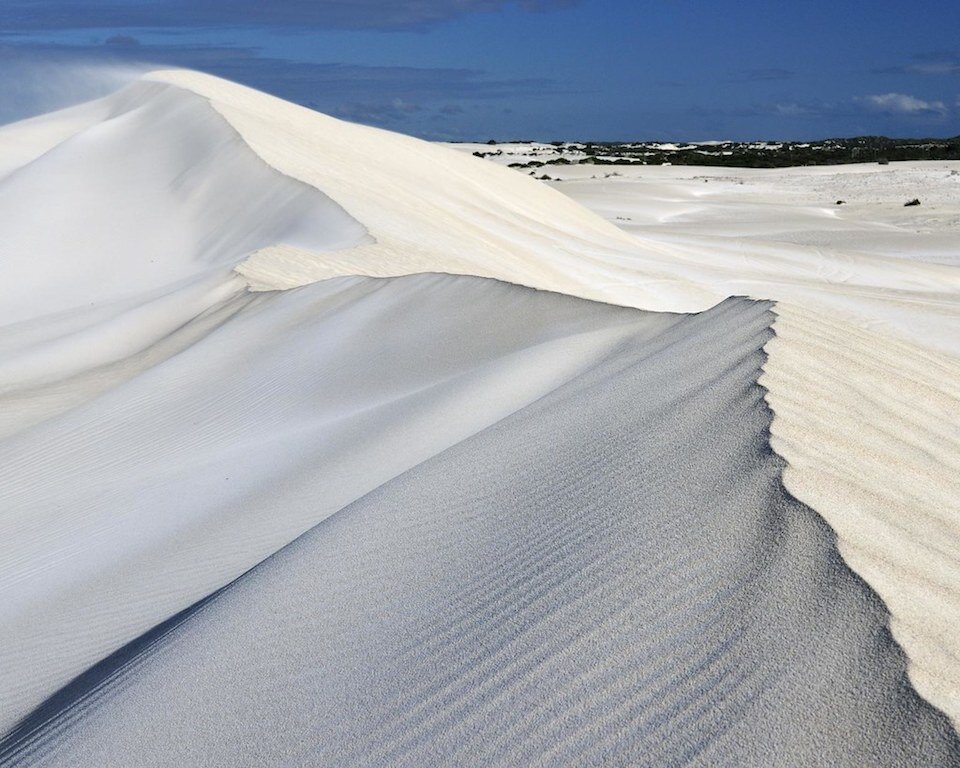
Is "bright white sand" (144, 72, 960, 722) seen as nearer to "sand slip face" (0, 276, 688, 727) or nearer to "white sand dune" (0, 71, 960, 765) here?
"white sand dune" (0, 71, 960, 765)

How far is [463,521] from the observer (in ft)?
12.3

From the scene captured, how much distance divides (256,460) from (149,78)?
19331mm

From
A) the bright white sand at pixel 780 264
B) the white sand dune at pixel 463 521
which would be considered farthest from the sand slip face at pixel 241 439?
the bright white sand at pixel 780 264

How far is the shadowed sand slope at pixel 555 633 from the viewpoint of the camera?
2.21 metres

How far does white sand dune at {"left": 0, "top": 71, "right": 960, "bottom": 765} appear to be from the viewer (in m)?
2.37

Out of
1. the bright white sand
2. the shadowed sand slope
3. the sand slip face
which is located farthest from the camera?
the sand slip face

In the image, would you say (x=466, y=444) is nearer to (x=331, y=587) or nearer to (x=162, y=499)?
(x=331, y=587)

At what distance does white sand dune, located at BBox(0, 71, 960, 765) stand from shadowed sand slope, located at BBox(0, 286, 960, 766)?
10 mm

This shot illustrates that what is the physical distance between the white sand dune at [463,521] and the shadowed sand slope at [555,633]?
1cm

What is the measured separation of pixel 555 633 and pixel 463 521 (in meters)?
1.08

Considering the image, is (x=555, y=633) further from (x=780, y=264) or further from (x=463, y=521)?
(x=780, y=264)

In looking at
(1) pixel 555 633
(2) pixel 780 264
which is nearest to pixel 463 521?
(1) pixel 555 633

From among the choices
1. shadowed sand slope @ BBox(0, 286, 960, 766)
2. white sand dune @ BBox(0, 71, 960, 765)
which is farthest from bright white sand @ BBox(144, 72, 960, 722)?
shadowed sand slope @ BBox(0, 286, 960, 766)

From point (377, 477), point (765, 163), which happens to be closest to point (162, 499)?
point (377, 477)
